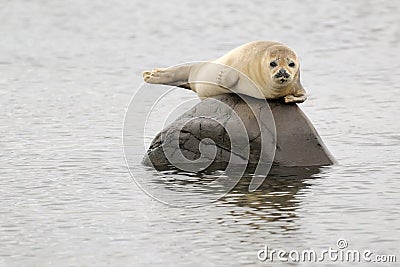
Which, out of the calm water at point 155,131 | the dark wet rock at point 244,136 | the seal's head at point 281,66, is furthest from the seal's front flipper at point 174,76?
the seal's head at point 281,66

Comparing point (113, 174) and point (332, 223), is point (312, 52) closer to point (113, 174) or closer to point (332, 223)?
point (113, 174)

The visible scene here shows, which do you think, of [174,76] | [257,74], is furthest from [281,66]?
[174,76]

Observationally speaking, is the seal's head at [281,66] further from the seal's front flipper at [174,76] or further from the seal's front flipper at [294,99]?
the seal's front flipper at [174,76]

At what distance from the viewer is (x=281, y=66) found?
26.9 feet

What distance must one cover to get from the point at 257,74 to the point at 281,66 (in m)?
0.22

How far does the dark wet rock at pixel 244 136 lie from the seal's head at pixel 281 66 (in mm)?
271

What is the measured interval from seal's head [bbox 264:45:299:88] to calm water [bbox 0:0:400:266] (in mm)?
662

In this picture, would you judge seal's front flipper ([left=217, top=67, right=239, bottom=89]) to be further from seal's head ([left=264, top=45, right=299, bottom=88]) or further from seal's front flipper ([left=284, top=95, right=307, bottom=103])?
seal's front flipper ([left=284, top=95, right=307, bottom=103])

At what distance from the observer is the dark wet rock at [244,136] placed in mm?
8312

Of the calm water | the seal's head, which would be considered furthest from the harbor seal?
the calm water

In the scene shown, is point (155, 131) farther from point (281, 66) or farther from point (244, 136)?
point (281, 66)

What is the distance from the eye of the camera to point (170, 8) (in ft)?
59.9

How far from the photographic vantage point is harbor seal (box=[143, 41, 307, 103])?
8227 mm

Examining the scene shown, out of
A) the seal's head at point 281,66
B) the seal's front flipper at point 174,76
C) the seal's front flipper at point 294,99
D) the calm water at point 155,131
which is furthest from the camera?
the seal's front flipper at point 174,76
